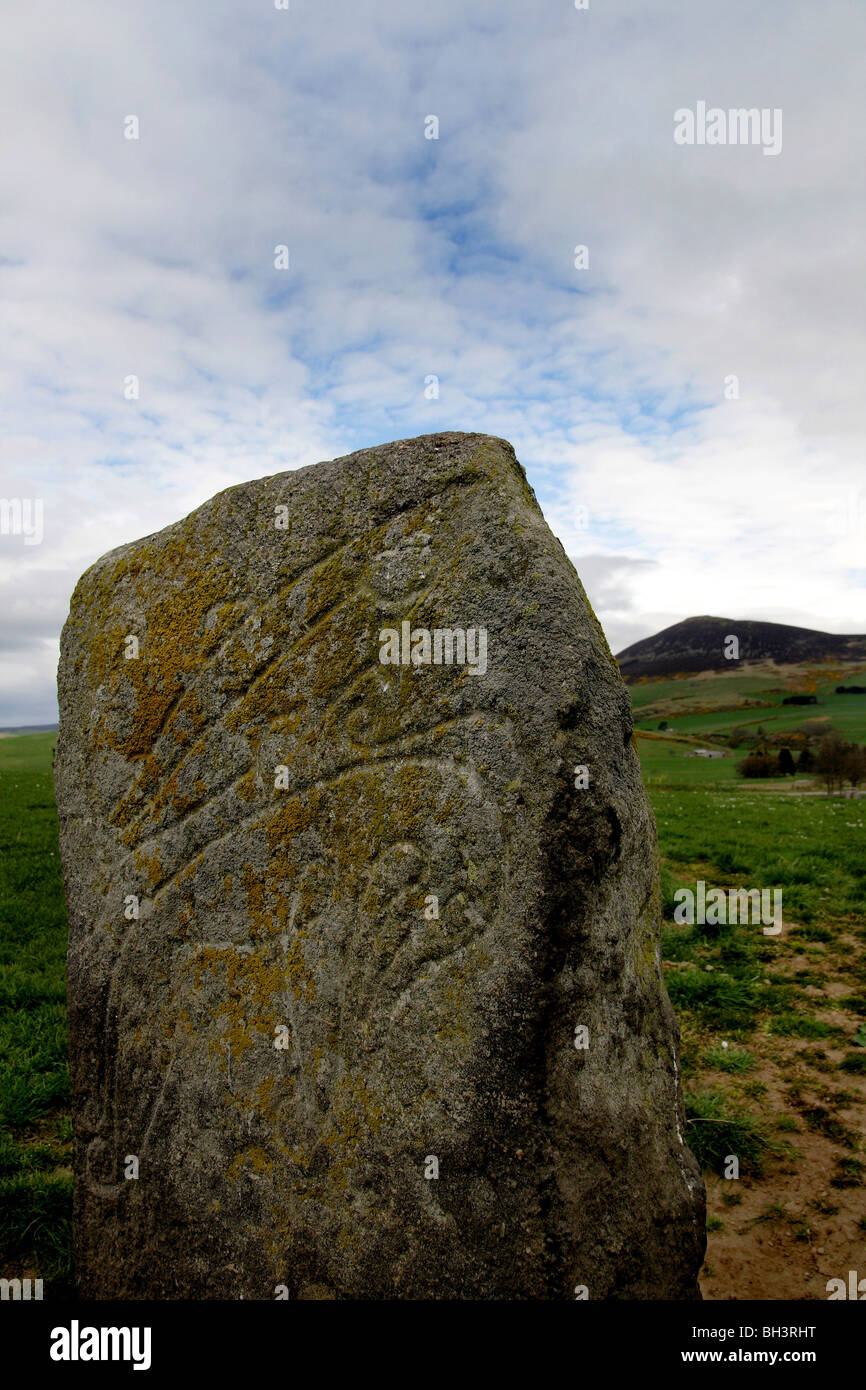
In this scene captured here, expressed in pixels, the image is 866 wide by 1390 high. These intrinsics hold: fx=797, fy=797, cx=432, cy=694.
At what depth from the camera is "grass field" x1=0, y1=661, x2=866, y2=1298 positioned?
438 cm

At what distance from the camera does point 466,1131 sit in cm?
325

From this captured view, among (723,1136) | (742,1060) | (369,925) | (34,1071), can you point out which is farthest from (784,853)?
(34,1071)

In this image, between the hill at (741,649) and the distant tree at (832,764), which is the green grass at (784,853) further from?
the hill at (741,649)

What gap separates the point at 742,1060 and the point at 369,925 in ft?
13.2

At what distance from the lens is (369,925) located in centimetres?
356

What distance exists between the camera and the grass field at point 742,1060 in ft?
14.4

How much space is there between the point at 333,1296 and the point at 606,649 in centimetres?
309

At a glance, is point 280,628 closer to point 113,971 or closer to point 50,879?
point 113,971

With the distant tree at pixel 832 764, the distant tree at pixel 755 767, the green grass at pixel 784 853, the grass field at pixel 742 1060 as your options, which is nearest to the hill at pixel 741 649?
the distant tree at pixel 755 767

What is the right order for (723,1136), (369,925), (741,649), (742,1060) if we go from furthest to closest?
(741,649) → (742,1060) → (723,1136) → (369,925)

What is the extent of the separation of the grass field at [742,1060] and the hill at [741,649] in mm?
85829

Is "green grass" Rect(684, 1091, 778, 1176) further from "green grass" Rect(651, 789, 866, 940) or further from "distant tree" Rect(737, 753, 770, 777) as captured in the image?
"distant tree" Rect(737, 753, 770, 777)

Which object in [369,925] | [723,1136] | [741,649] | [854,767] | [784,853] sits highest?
[741,649]

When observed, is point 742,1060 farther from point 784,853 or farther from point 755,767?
point 755,767
